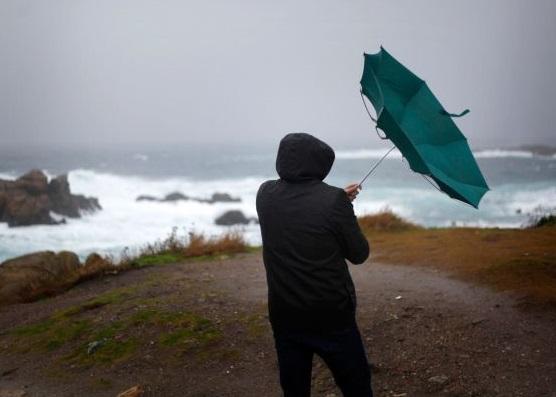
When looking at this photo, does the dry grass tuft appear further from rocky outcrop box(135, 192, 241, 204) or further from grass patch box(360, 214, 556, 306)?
rocky outcrop box(135, 192, 241, 204)

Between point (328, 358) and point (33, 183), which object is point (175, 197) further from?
point (328, 358)

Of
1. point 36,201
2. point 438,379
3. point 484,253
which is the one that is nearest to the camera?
point 438,379

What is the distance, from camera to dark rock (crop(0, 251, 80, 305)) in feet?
26.1

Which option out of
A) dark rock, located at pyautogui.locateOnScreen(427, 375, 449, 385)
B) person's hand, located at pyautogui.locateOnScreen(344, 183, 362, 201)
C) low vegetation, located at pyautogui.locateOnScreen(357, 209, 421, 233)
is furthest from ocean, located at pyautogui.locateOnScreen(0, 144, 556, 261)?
person's hand, located at pyautogui.locateOnScreen(344, 183, 362, 201)

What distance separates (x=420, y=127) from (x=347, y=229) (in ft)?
3.98

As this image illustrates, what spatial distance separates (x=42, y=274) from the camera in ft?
28.5

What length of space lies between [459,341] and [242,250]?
20.3 feet

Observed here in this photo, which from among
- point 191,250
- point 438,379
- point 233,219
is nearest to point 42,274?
point 191,250

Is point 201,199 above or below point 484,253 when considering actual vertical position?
above

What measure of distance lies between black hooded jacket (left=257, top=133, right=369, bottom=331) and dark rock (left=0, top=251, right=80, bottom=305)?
651 cm

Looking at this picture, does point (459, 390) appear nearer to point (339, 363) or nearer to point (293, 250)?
point (339, 363)

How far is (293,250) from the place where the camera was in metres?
2.62

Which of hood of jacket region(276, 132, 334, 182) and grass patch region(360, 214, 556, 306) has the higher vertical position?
hood of jacket region(276, 132, 334, 182)

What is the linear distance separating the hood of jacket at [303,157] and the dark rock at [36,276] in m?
6.65
